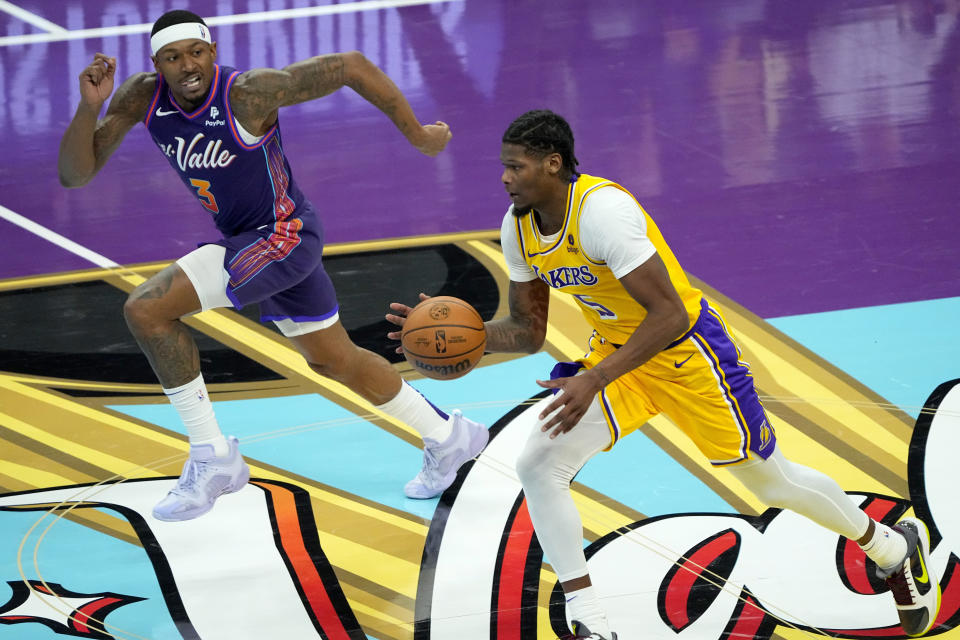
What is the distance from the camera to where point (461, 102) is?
10.4m

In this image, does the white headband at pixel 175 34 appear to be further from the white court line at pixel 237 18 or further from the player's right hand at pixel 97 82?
the white court line at pixel 237 18

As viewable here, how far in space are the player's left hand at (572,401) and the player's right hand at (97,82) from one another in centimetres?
229

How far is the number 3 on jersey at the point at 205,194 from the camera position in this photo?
5.04 m

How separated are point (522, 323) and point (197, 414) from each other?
149 cm

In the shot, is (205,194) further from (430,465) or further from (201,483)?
(430,465)

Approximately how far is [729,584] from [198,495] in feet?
7.30

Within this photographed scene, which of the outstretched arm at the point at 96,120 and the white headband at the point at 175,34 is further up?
the white headband at the point at 175,34

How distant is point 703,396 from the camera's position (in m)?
4.23

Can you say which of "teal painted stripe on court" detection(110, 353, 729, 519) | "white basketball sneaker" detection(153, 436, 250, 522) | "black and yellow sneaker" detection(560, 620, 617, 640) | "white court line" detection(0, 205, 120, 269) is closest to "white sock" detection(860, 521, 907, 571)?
"teal painted stripe on court" detection(110, 353, 729, 519)

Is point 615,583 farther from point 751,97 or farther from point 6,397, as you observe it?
point 751,97

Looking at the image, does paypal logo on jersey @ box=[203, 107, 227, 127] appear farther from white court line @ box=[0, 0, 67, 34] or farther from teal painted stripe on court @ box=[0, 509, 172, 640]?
white court line @ box=[0, 0, 67, 34]

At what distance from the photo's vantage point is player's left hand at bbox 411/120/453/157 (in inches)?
208

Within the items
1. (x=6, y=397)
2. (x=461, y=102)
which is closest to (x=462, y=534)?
(x=6, y=397)

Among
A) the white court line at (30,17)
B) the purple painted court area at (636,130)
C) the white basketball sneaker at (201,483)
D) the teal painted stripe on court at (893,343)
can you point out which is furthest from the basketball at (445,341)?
the white court line at (30,17)
